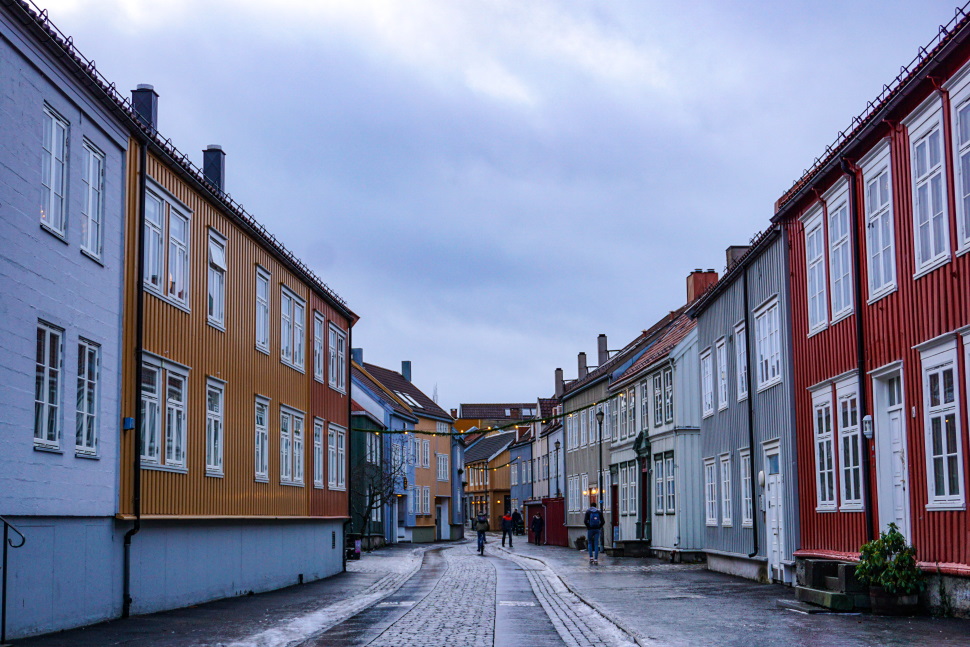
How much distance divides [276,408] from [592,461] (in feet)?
86.7

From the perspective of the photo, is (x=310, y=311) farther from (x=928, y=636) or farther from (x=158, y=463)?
(x=928, y=636)

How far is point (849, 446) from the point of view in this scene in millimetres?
18297

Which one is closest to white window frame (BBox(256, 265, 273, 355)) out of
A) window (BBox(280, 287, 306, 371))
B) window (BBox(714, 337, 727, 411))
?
window (BBox(280, 287, 306, 371))

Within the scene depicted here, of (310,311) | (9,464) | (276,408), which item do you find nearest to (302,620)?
(9,464)

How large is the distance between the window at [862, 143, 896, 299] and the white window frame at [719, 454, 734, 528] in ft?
35.4

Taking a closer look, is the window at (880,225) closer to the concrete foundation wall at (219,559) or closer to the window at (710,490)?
the concrete foundation wall at (219,559)

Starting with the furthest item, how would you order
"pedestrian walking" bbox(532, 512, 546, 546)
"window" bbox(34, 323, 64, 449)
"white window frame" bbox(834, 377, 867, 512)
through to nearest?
"pedestrian walking" bbox(532, 512, 546, 546) < "white window frame" bbox(834, 377, 867, 512) < "window" bbox(34, 323, 64, 449)

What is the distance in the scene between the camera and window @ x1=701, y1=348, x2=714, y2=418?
95.8ft

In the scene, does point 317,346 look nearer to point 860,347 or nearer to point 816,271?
point 816,271

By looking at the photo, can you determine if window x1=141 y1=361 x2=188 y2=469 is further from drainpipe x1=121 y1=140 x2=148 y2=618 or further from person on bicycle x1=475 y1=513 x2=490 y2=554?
person on bicycle x1=475 y1=513 x2=490 y2=554

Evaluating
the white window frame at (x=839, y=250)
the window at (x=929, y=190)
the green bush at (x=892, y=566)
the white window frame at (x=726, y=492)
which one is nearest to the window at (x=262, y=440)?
the white window frame at (x=726, y=492)

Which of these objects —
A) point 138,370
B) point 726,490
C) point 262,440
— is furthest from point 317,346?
point 138,370

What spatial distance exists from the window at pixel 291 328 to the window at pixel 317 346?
1.19 metres

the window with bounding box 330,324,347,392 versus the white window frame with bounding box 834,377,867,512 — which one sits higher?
the window with bounding box 330,324,347,392
